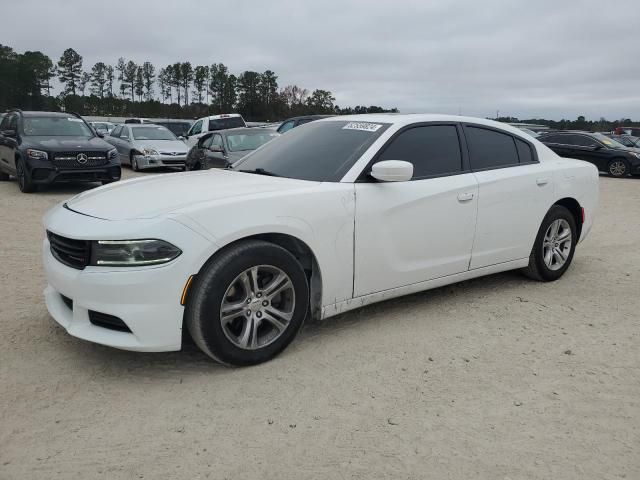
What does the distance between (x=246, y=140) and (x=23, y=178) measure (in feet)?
14.5

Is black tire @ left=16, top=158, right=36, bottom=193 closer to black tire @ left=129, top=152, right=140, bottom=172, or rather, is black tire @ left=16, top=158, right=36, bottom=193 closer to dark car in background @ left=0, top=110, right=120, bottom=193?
dark car in background @ left=0, top=110, right=120, bottom=193

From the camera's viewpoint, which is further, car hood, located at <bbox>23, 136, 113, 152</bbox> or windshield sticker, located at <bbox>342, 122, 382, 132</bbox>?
car hood, located at <bbox>23, 136, 113, 152</bbox>

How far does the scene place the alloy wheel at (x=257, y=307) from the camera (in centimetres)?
327

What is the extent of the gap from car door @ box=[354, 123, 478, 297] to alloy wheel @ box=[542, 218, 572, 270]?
1.13 meters

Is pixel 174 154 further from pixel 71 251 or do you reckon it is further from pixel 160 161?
pixel 71 251

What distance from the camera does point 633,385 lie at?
10.5ft

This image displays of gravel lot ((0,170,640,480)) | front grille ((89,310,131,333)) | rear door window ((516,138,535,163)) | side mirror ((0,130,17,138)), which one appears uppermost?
rear door window ((516,138,535,163))

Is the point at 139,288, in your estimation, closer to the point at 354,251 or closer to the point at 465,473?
the point at 354,251

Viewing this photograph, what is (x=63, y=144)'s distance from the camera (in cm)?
1064

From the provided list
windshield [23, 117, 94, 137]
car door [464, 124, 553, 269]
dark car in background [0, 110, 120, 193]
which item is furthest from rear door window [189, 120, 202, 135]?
car door [464, 124, 553, 269]

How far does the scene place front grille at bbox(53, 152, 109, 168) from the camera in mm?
10445

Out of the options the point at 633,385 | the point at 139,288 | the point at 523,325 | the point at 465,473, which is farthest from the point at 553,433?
the point at 139,288

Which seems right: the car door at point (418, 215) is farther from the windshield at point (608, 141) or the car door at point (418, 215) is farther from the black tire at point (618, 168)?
the windshield at point (608, 141)

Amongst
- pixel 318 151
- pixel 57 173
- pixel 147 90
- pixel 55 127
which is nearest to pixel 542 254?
pixel 318 151
